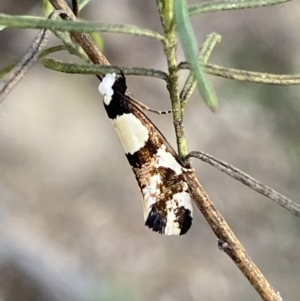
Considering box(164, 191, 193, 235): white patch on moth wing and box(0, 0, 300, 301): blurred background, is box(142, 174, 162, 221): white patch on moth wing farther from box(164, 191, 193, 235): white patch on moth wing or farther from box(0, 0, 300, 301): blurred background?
box(0, 0, 300, 301): blurred background

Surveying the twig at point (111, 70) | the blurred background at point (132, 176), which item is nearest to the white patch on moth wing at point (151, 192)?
the twig at point (111, 70)

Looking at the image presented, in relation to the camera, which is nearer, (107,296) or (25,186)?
(107,296)

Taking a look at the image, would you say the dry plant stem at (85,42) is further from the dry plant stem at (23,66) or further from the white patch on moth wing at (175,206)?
the white patch on moth wing at (175,206)

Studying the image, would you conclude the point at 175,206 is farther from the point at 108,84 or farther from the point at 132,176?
the point at 132,176

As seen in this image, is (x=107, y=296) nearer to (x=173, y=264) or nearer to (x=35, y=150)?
(x=173, y=264)

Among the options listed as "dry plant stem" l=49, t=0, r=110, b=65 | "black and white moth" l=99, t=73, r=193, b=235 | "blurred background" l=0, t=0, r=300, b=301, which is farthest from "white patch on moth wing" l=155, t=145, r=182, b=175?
"blurred background" l=0, t=0, r=300, b=301

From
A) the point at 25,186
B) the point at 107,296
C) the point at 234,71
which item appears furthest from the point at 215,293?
the point at 234,71
